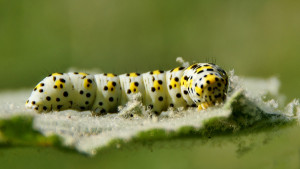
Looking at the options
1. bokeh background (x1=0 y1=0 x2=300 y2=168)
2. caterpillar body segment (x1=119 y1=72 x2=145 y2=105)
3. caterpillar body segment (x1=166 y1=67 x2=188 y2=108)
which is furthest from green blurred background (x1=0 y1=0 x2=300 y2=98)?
caterpillar body segment (x1=166 y1=67 x2=188 y2=108)

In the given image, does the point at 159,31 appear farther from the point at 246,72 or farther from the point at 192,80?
the point at 192,80

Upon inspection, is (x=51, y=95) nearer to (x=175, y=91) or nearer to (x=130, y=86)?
(x=130, y=86)

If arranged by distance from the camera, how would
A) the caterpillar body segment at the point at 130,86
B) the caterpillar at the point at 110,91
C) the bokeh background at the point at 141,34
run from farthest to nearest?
the bokeh background at the point at 141,34 → the caterpillar body segment at the point at 130,86 → the caterpillar at the point at 110,91

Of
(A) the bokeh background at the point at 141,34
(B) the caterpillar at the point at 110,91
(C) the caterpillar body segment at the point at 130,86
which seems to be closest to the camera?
(B) the caterpillar at the point at 110,91

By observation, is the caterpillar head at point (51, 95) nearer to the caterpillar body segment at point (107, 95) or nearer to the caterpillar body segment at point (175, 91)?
the caterpillar body segment at point (107, 95)

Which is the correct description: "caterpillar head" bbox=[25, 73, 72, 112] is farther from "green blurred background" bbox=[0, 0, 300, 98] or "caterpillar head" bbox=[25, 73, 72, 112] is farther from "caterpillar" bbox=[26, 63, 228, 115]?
→ "green blurred background" bbox=[0, 0, 300, 98]

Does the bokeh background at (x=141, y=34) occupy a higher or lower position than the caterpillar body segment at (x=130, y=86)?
higher

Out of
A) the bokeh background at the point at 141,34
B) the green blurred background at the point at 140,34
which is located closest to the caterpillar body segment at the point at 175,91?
the green blurred background at the point at 140,34
